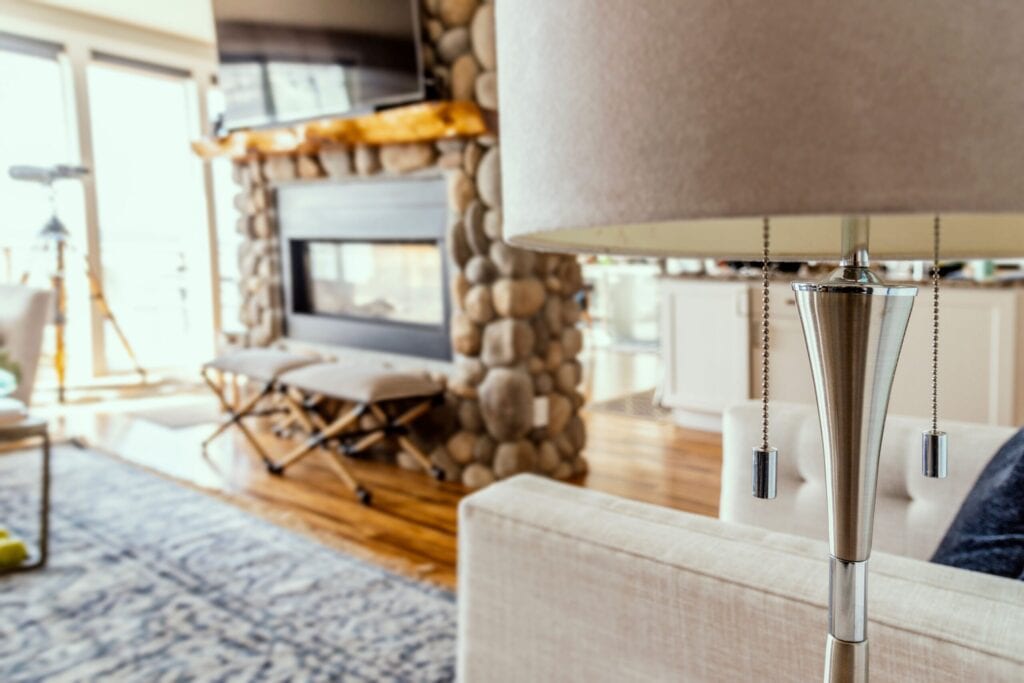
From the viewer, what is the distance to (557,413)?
3.50 metres

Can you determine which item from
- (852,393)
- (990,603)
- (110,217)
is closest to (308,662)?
(990,603)

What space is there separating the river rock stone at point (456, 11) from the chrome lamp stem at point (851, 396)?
9.52 feet

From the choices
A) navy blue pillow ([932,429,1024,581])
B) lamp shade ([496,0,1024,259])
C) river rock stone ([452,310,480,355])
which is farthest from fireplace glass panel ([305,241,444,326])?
lamp shade ([496,0,1024,259])

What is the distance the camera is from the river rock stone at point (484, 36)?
3.14 metres

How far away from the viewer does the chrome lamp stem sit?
580 millimetres

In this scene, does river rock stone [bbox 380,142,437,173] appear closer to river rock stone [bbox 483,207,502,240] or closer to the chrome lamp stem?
river rock stone [bbox 483,207,502,240]

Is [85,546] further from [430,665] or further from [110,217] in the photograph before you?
[110,217]

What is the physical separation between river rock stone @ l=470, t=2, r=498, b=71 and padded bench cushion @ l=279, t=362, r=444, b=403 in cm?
121

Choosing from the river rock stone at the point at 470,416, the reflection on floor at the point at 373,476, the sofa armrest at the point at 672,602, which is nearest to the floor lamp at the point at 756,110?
the sofa armrest at the point at 672,602

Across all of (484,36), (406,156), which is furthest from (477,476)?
(484,36)

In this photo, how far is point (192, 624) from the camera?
7.12 ft

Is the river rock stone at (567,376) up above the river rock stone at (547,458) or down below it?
above

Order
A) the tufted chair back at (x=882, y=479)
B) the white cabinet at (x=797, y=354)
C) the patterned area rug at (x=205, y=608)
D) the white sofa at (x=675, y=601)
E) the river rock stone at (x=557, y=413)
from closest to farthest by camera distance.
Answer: the white sofa at (x=675, y=601), the tufted chair back at (x=882, y=479), the patterned area rug at (x=205, y=608), the white cabinet at (x=797, y=354), the river rock stone at (x=557, y=413)

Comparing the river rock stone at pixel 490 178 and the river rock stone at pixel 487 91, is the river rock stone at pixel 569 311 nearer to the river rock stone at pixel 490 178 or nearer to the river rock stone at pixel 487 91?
the river rock stone at pixel 490 178
